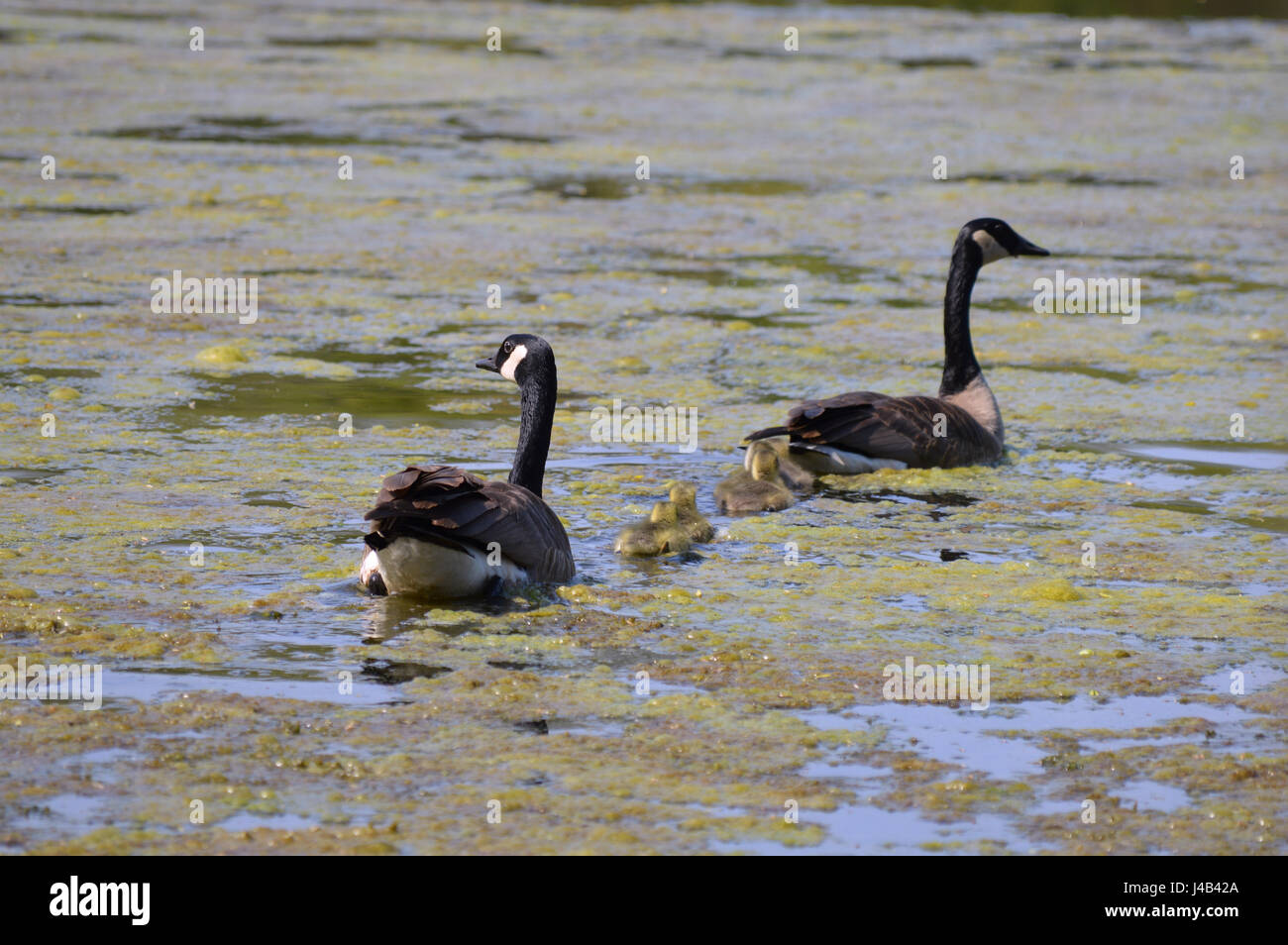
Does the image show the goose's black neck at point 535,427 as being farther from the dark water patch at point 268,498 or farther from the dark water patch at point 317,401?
the dark water patch at point 317,401

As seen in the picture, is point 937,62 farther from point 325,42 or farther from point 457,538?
point 457,538

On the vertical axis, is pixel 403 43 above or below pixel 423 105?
above

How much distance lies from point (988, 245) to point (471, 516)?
5.14 metres

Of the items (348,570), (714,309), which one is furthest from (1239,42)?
(348,570)

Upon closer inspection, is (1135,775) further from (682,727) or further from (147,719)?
(147,719)

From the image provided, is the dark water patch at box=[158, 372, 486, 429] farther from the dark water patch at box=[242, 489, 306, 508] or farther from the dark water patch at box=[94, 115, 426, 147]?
the dark water patch at box=[94, 115, 426, 147]

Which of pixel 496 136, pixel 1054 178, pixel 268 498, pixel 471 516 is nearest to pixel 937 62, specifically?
pixel 1054 178

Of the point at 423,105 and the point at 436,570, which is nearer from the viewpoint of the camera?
the point at 436,570

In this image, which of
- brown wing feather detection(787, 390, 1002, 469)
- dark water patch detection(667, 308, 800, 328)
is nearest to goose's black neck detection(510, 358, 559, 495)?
brown wing feather detection(787, 390, 1002, 469)

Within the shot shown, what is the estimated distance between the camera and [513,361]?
7.96 m

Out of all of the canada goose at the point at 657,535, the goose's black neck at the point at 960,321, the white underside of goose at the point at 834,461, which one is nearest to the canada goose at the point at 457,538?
the canada goose at the point at 657,535

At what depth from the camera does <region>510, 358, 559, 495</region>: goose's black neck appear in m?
7.72

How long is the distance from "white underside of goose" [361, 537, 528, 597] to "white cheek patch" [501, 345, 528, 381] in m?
1.31

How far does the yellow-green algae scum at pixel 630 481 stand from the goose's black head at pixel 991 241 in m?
0.95
